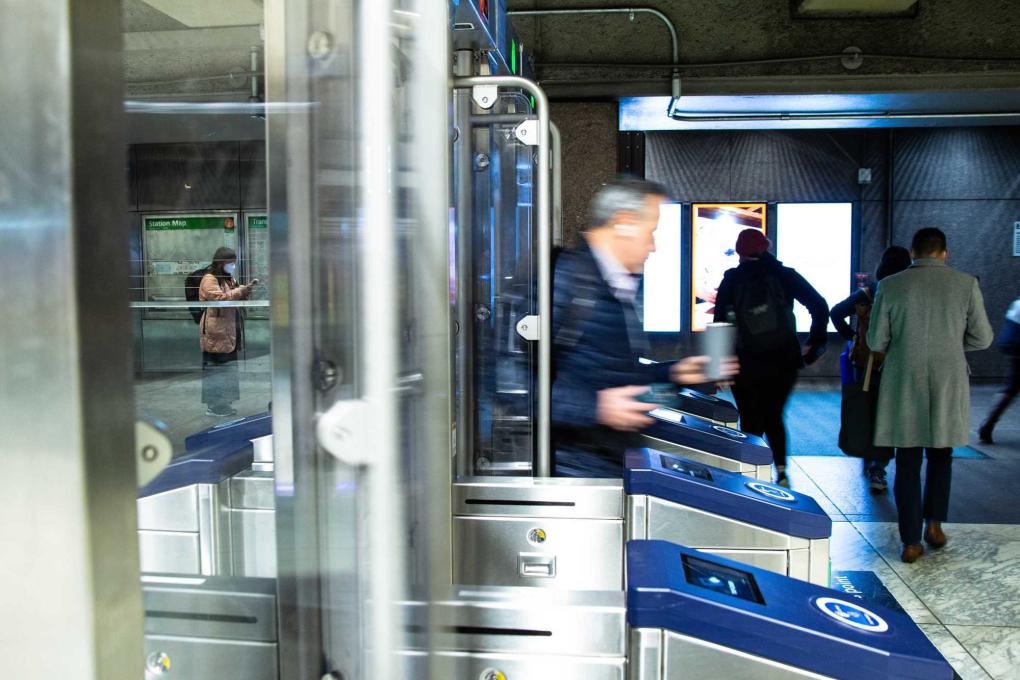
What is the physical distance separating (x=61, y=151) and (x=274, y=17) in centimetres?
24

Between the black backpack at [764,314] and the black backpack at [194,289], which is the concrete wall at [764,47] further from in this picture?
the black backpack at [194,289]

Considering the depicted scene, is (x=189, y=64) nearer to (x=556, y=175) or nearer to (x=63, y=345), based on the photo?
(x=63, y=345)

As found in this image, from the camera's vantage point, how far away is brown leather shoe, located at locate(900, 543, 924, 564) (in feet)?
11.3

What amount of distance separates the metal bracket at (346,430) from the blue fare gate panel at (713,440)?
1955 mm

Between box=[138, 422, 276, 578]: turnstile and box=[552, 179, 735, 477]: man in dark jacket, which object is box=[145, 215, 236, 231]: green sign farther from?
box=[552, 179, 735, 477]: man in dark jacket

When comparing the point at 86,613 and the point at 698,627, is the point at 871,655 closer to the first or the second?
the point at 698,627

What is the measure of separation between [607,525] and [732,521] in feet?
0.86

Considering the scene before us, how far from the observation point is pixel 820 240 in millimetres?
8133

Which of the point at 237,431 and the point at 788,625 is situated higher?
the point at 237,431

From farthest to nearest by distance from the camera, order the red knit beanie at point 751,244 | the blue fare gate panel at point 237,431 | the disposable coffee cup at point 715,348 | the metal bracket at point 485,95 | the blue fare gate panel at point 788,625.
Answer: the red knit beanie at point 751,244
the metal bracket at point 485,95
the disposable coffee cup at point 715,348
the blue fare gate panel at point 788,625
the blue fare gate panel at point 237,431

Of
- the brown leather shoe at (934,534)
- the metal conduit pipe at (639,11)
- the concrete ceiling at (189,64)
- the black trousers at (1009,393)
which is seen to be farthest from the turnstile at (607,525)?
the black trousers at (1009,393)

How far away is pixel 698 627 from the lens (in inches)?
46.5

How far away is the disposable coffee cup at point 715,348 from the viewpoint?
210 cm

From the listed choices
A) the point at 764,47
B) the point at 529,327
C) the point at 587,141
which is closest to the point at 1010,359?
the point at 764,47
